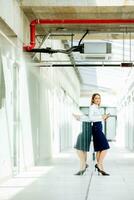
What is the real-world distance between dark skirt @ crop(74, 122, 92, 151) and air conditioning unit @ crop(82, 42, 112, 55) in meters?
2.69

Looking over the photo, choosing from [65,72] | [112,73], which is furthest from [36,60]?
[112,73]

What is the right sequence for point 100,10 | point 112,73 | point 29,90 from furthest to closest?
point 112,73 → point 29,90 → point 100,10

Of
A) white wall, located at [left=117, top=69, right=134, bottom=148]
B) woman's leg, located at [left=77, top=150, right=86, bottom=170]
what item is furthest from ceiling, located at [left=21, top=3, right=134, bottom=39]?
white wall, located at [left=117, top=69, right=134, bottom=148]

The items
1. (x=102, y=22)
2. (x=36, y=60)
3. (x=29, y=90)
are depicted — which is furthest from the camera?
(x=36, y=60)

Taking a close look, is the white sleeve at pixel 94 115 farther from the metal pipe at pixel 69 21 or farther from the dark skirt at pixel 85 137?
the metal pipe at pixel 69 21

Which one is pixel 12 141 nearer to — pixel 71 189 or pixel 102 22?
pixel 71 189

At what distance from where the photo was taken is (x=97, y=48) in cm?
1373

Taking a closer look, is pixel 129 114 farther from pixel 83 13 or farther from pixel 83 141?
pixel 83 141

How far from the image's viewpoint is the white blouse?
11.2 metres

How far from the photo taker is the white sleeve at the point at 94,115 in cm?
1123

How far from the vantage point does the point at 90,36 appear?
15.6 metres

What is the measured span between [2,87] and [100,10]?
10.2ft

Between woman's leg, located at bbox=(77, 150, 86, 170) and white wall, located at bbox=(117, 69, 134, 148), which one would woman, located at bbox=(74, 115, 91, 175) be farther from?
white wall, located at bbox=(117, 69, 134, 148)

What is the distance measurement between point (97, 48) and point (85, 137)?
116 inches
